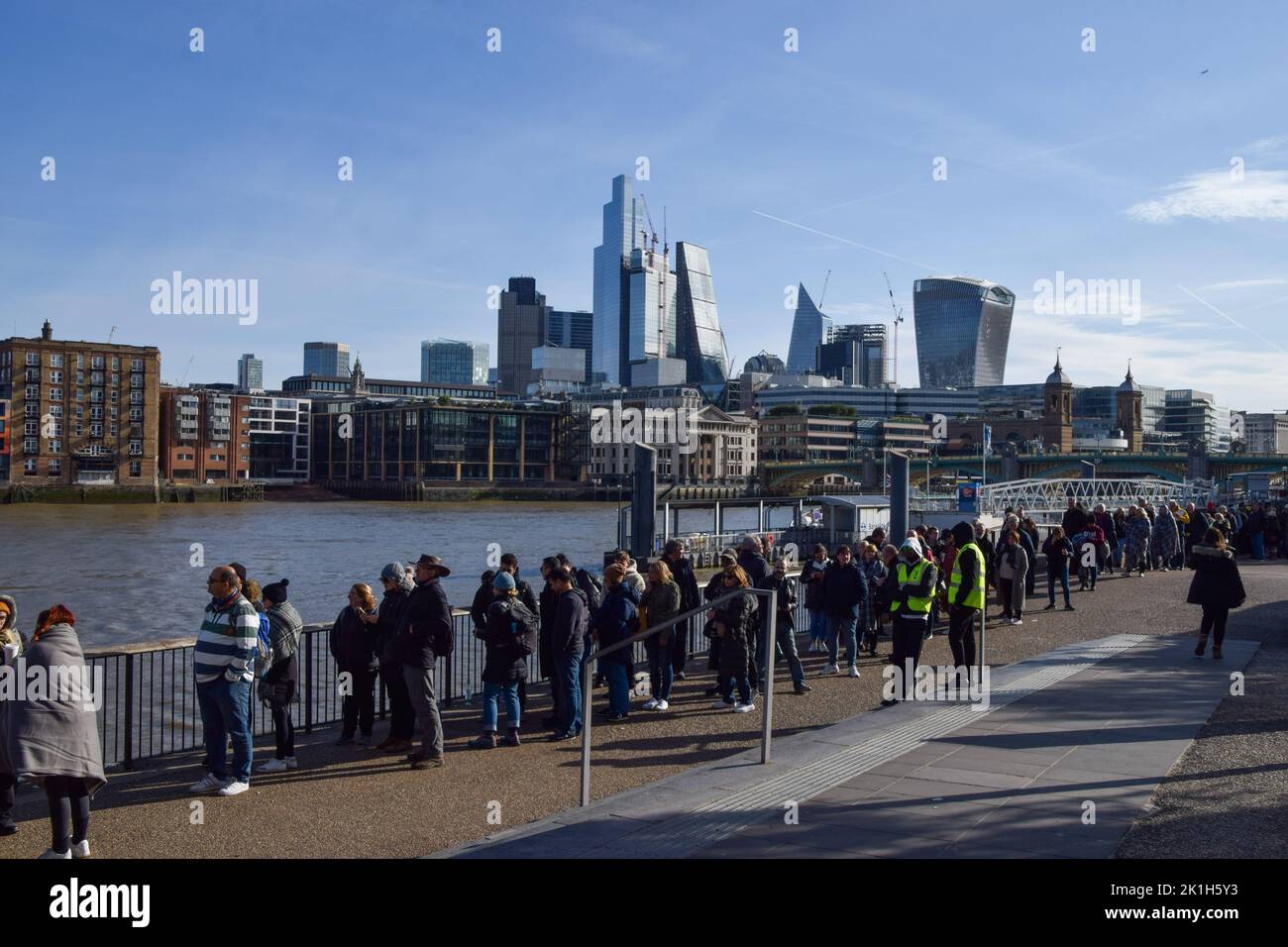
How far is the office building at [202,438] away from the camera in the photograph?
125 meters

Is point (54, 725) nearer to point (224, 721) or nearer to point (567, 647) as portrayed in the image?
point (224, 721)

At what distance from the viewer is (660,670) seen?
38.0 feet

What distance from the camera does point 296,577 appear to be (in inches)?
1658

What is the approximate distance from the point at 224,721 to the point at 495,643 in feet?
7.75

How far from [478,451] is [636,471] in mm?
126735

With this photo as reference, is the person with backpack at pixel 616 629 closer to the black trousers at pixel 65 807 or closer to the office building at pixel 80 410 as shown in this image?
the black trousers at pixel 65 807

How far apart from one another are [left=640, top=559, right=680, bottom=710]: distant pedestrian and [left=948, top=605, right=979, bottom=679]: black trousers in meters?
3.07

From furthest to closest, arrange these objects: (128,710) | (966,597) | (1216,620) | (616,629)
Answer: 1. (1216,620)
2. (966,597)
3. (616,629)
4. (128,710)

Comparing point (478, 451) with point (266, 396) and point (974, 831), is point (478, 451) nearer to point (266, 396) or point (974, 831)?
point (266, 396)

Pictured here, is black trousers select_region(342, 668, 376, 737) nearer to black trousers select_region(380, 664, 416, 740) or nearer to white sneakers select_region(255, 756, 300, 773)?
black trousers select_region(380, 664, 416, 740)

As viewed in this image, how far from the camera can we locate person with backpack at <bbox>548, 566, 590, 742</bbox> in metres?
10.4

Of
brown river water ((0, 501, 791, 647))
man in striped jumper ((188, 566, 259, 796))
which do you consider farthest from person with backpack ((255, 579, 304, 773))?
brown river water ((0, 501, 791, 647))

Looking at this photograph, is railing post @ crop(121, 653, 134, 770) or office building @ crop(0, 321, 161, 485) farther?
office building @ crop(0, 321, 161, 485)

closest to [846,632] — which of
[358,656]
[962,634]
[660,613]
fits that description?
[962,634]
